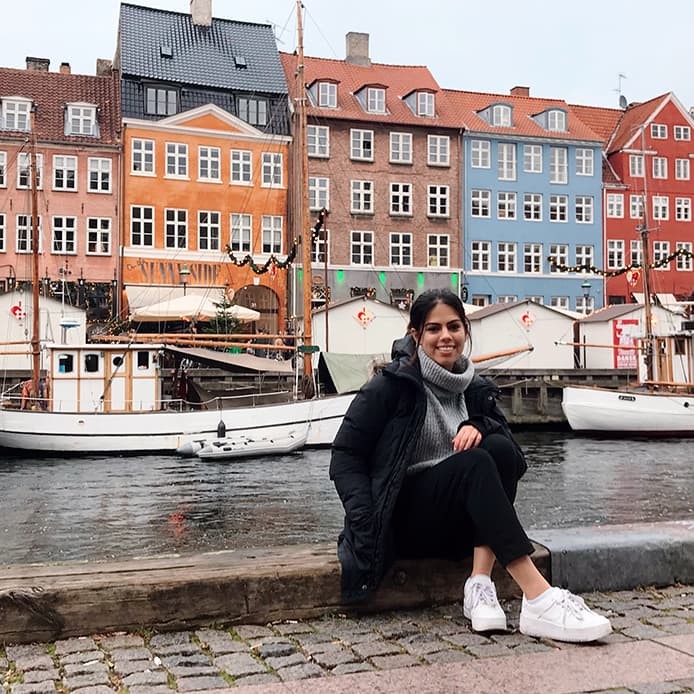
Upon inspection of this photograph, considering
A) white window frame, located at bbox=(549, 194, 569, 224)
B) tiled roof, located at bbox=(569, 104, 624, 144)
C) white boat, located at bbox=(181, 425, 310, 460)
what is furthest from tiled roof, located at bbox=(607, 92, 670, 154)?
white boat, located at bbox=(181, 425, 310, 460)

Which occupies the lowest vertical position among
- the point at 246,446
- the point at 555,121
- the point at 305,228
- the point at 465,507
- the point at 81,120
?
the point at 246,446

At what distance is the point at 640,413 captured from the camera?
30.7m

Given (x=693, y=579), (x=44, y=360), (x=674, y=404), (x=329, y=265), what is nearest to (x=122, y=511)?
(x=693, y=579)

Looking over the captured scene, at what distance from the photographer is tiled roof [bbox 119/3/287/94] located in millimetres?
41781

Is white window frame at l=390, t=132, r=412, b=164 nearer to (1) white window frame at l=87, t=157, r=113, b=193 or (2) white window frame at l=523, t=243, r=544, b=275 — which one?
(2) white window frame at l=523, t=243, r=544, b=275

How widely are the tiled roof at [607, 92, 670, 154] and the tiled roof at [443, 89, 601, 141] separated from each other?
1.85 m

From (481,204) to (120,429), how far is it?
85.3 feet

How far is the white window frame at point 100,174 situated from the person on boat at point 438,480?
1490 inches

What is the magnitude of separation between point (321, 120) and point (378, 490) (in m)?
41.3

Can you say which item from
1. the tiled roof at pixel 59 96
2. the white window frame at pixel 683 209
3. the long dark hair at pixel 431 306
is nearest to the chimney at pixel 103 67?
the tiled roof at pixel 59 96

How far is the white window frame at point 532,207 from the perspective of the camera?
155ft

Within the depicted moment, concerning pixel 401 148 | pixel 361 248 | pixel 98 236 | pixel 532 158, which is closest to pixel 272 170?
pixel 361 248

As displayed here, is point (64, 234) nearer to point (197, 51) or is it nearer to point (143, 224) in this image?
point (143, 224)

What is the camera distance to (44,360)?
1267 inches
